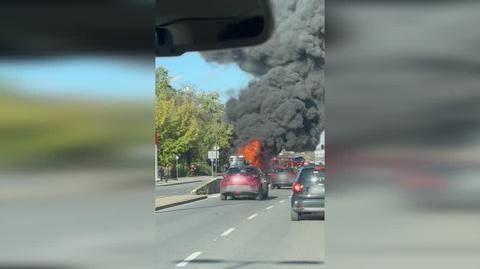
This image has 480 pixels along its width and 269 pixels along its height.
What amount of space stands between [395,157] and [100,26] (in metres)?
0.63

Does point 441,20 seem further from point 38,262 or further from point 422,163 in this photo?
point 38,262

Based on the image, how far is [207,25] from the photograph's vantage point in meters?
1.75

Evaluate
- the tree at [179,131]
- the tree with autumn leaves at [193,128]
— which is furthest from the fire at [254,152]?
the tree at [179,131]

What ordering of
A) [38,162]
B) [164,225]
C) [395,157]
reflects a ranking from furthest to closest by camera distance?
[164,225] → [395,157] → [38,162]

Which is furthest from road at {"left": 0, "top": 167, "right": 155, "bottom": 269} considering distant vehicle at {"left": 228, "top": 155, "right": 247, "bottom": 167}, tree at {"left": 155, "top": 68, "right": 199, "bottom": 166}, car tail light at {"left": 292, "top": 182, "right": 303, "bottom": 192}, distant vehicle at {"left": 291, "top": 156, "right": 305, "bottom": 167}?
distant vehicle at {"left": 291, "top": 156, "right": 305, "bottom": 167}

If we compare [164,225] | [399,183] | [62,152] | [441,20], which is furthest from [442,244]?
[164,225]

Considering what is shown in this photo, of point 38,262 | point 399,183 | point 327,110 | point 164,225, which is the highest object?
point 327,110

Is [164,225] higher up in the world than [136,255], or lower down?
lower down

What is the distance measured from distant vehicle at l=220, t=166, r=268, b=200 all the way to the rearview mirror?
19.9 m

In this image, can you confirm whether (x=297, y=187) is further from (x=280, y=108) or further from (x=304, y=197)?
(x=280, y=108)

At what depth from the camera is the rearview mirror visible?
1631 mm

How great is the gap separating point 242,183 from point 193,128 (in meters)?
16.7

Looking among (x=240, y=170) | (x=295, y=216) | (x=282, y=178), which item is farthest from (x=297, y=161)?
(x=295, y=216)

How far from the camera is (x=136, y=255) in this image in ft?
4.09
